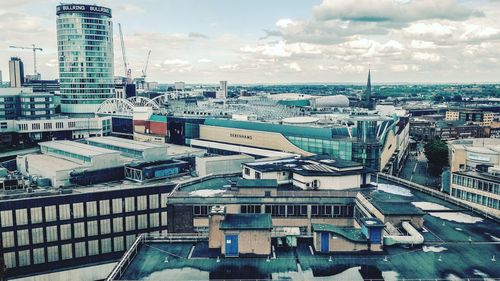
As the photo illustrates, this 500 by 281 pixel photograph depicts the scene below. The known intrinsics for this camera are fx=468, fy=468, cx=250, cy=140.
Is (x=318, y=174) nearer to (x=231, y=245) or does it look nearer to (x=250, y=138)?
(x=231, y=245)

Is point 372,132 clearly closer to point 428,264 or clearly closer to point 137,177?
point 137,177

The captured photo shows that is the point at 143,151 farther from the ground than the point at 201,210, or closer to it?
farther from the ground

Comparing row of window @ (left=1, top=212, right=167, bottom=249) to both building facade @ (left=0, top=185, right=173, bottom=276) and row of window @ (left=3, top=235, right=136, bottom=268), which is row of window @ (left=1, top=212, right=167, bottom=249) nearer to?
building facade @ (left=0, top=185, right=173, bottom=276)

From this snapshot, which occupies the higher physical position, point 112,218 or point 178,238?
point 178,238

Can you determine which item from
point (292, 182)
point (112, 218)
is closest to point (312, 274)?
point (292, 182)

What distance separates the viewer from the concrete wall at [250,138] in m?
127

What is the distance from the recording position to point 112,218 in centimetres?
8250

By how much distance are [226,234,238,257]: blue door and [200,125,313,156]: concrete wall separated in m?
75.0

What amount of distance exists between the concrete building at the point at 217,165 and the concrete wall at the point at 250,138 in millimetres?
24728

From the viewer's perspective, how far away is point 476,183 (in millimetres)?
92125

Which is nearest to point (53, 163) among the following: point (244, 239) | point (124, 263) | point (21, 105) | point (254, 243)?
point (124, 263)

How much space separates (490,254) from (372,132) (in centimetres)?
7793

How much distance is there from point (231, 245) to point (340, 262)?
10.9 meters

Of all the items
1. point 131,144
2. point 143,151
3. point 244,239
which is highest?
point 131,144
